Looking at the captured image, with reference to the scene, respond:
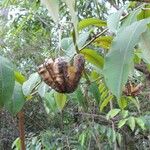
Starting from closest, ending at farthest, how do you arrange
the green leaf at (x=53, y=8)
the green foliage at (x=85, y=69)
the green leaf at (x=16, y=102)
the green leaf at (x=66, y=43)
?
1. the green leaf at (x=53, y=8)
2. the green foliage at (x=85, y=69)
3. the green leaf at (x=16, y=102)
4. the green leaf at (x=66, y=43)

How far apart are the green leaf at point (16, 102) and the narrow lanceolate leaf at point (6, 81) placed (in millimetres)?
52

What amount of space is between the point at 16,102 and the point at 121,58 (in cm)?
20

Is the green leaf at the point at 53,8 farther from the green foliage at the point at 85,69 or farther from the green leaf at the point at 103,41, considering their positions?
the green leaf at the point at 103,41

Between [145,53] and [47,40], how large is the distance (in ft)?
10.8

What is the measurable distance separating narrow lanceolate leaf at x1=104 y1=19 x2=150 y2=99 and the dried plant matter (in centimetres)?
7

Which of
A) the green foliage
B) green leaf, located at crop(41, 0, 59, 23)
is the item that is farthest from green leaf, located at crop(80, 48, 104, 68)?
green leaf, located at crop(41, 0, 59, 23)

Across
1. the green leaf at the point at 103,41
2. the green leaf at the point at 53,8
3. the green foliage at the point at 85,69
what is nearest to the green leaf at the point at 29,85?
the green foliage at the point at 85,69

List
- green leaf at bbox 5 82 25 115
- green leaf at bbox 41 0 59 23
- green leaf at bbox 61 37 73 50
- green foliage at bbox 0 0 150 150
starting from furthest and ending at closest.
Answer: green leaf at bbox 61 37 73 50
green leaf at bbox 5 82 25 115
green foliage at bbox 0 0 150 150
green leaf at bbox 41 0 59 23

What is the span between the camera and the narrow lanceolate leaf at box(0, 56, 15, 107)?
1.56 feet

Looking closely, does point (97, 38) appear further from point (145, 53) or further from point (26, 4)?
point (26, 4)

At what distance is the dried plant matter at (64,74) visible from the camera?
47 cm

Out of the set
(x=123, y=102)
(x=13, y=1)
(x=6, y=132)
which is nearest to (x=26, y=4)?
(x=13, y=1)

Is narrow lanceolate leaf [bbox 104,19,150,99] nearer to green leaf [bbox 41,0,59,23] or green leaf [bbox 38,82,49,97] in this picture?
green leaf [bbox 41,0,59,23]

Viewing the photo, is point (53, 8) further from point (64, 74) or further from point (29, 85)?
point (29, 85)
